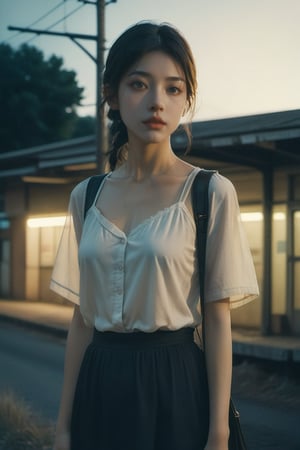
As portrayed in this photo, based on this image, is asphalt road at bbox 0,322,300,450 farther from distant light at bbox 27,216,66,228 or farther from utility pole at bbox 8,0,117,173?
distant light at bbox 27,216,66,228

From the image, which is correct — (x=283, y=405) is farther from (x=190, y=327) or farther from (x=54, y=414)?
(x=190, y=327)

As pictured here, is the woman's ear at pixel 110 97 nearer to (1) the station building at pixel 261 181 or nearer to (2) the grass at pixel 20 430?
(2) the grass at pixel 20 430

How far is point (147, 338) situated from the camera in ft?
6.75

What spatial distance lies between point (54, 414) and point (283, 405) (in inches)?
105

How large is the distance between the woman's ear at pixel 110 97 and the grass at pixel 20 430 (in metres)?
3.69

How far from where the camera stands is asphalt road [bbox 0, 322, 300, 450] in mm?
6955

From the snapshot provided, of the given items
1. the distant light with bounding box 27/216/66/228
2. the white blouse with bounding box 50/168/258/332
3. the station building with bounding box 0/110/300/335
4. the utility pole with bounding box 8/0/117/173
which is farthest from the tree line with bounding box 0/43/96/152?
Answer: the white blouse with bounding box 50/168/258/332

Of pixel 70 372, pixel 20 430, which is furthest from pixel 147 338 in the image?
pixel 20 430

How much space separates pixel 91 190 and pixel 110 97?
275 mm

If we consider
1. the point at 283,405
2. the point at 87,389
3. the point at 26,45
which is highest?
the point at 26,45

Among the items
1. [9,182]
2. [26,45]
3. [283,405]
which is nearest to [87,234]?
[283,405]

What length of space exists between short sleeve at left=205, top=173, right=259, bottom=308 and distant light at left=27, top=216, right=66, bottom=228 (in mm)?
18260

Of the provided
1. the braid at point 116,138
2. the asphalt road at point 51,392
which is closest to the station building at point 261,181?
the asphalt road at point 51,392

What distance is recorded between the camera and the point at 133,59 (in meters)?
2.12
